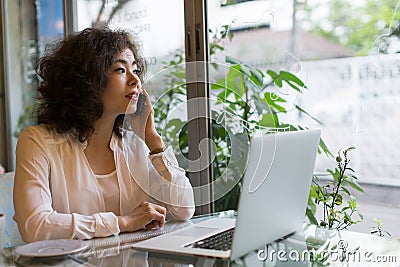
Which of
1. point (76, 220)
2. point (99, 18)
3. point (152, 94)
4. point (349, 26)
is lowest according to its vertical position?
point (76, 220)

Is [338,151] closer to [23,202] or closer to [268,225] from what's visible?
[268,225]

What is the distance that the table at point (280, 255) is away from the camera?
46.3 inches

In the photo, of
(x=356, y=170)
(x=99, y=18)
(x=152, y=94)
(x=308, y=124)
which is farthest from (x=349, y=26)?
(x=99, y=18)

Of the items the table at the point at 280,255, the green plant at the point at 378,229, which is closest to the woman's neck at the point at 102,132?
the table at the point at 280,255

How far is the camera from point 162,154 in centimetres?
176

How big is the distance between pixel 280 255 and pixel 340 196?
0.79 metres

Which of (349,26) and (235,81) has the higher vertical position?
(349,26)

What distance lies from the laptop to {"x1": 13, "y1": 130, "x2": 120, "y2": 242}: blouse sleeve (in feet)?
0.61

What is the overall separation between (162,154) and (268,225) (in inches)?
24.6

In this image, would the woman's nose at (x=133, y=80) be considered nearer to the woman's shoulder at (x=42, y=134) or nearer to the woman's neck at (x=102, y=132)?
the woman's neck at (x=102, y=132)

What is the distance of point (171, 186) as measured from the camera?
173cm

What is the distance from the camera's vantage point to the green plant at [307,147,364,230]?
192 cm

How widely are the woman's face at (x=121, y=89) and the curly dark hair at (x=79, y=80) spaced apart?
18mm

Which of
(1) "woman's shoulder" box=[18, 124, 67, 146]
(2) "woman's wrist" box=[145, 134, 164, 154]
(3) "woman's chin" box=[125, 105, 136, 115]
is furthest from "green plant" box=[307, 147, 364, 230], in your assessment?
(1) "woman's shoulder" box=[18, 124, 67, 146]
